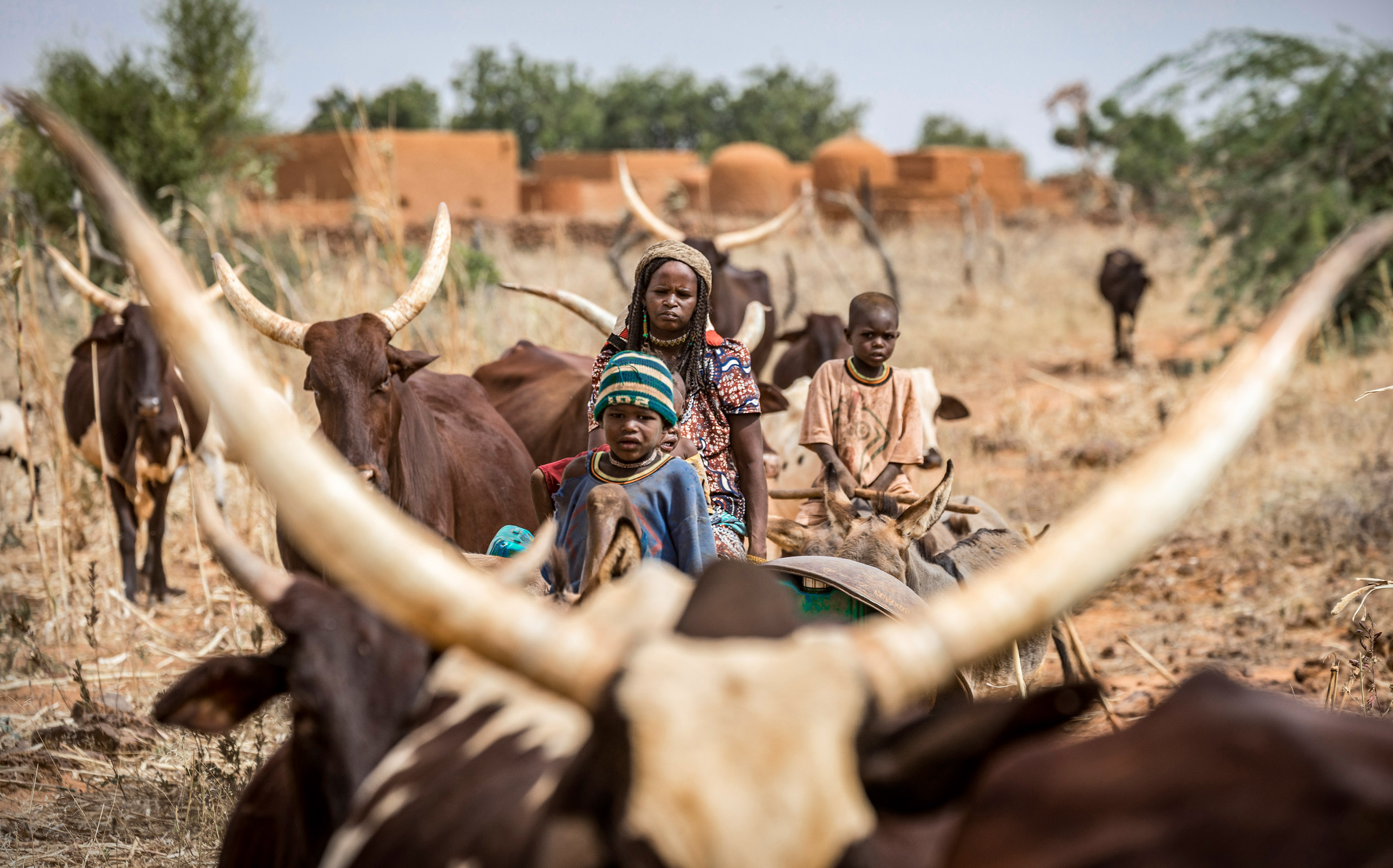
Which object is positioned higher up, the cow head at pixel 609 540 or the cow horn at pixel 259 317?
the cow horn at pixel 259 317

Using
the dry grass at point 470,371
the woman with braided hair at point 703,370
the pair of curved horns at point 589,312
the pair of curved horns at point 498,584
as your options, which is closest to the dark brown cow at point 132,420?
the dry grass at point 470,371

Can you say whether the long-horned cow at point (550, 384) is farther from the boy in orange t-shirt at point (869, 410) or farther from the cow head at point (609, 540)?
the cow head at point (609, 540)

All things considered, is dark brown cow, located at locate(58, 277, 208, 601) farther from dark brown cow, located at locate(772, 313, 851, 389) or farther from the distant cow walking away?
the distant cow walking away

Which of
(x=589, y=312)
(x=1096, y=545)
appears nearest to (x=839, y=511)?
(x=589, y=312)

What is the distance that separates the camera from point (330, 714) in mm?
1725

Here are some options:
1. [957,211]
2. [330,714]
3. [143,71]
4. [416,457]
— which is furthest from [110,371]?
[957,211]

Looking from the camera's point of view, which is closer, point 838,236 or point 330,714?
point 330,714

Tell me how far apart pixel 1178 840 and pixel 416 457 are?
322 centimetres

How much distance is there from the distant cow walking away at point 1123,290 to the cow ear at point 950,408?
402 inches

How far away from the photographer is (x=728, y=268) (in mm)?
8984

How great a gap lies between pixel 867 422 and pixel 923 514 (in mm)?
921

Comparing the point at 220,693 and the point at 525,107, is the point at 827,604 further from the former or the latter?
the point at 525,107

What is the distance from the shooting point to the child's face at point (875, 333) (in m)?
4.67

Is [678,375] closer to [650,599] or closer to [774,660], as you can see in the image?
[650,599]
